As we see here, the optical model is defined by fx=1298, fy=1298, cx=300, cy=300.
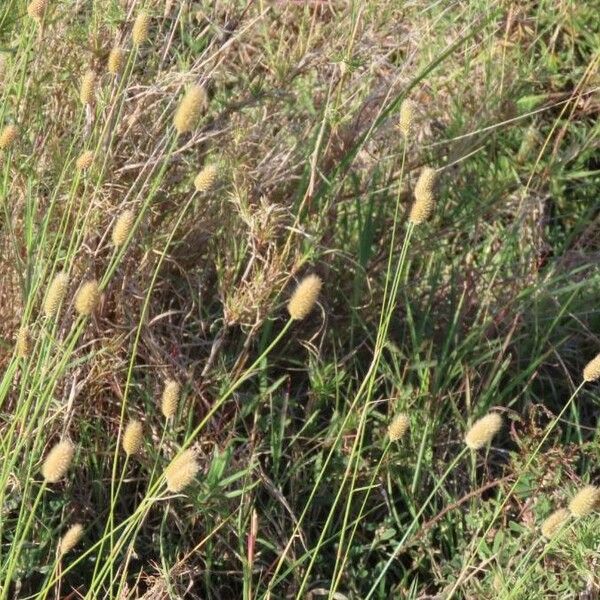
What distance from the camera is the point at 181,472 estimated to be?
1625mm

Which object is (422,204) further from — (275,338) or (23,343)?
(275,338)

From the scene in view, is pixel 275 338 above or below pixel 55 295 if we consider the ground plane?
below

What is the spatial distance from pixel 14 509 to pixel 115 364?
0.31 metres

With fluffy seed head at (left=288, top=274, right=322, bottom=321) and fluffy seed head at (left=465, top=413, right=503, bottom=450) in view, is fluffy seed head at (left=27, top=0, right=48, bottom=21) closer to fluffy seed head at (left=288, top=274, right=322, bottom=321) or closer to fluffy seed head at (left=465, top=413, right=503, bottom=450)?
fluffy seed head at (left=288, top=274, right=322, bottom=321)

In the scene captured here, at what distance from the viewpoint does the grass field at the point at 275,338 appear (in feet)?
7.33

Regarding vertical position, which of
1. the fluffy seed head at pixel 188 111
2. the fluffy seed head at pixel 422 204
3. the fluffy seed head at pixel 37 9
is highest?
the fluffy seed head at pixel 37 9

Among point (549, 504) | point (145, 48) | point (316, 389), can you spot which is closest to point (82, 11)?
point (145, 48)

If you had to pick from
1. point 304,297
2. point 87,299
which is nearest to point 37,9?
point 87,299

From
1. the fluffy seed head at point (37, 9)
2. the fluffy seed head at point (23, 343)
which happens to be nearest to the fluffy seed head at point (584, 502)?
the fluffy seed head at point (23, 343)

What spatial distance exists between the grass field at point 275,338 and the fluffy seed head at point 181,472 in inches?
14.9

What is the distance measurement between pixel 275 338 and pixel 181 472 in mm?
820

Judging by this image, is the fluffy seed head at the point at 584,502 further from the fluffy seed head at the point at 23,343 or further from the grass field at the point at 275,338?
the fluffy seed head at the point at 23,343

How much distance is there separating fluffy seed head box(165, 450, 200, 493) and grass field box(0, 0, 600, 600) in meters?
0.38

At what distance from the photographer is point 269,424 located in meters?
2.42
